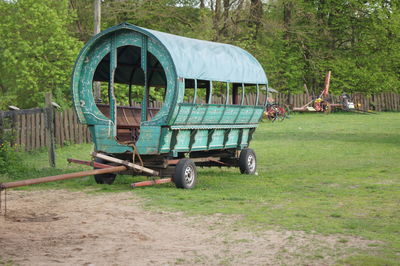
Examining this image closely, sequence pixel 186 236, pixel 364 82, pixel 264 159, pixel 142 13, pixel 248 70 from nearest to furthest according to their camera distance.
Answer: pixel 186 236 < pixel 248 70 < pixel 264 159 < pixel 142 13 < pixel 364 82

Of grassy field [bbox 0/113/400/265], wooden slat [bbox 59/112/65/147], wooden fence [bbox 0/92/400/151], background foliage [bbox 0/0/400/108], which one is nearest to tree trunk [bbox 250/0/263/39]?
background foliage [bbox 0/0/400/108]

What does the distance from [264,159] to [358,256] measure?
11.6m

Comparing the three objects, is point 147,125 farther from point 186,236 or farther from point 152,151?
point 186,236

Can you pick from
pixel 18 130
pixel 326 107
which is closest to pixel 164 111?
pixel 18 130

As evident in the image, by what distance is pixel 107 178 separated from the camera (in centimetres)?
1416

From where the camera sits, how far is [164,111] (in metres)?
12.7

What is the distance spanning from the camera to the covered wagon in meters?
12.8

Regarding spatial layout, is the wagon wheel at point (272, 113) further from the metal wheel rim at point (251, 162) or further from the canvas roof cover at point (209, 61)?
the metal wheel rim at point (251, 162)

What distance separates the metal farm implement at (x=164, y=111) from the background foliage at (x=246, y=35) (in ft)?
42.5

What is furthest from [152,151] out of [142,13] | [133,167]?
[142,13]

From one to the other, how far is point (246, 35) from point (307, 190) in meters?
30.7

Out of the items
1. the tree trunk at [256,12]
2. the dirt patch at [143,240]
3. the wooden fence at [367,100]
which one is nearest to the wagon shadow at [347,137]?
the dirt patch at [143,240]

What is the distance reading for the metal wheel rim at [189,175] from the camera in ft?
43.3

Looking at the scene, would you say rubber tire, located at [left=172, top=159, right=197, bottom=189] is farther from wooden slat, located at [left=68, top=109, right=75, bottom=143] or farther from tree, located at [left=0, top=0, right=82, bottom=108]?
tree, located at [left=0, top=0, right=82, bottom=108]
